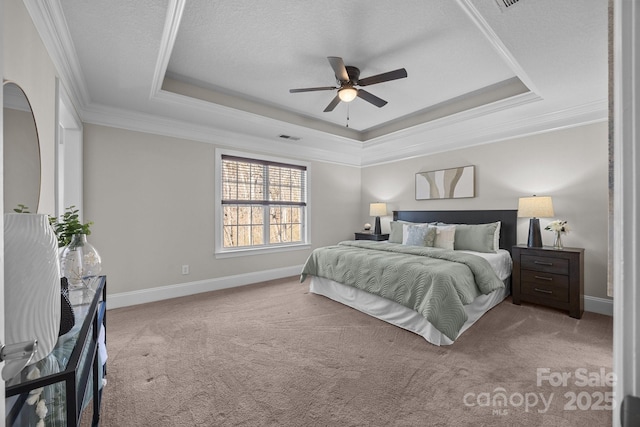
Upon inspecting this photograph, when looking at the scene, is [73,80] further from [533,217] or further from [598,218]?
[598,218]

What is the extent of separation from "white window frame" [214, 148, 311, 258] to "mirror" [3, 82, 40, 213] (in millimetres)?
2583

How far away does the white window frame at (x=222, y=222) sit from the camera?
423cm

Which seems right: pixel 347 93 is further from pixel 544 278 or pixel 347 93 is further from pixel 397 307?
pixel 544 278

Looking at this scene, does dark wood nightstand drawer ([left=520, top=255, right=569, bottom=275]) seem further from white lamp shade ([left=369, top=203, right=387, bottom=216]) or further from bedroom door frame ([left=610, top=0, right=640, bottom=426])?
bedroom door frame ([left=610, top=0, right=640, bottom=426])

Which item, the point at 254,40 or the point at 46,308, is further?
the point at 254,40

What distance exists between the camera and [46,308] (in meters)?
0.91

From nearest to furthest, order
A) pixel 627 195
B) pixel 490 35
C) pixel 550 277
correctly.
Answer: pixel 627 195 < pixel 490 35 < pixel 550 277

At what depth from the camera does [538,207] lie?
3.31 metres

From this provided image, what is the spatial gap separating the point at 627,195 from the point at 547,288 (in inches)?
141

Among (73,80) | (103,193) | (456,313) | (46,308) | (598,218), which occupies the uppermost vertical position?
(73,80)

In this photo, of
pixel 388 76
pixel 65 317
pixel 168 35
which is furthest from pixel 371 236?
pixel 65 317

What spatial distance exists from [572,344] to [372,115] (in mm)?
3624

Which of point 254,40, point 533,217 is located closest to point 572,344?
point 533,217

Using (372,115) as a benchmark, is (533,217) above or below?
below
